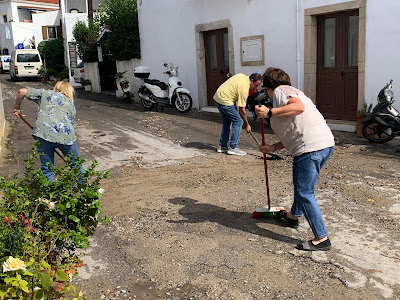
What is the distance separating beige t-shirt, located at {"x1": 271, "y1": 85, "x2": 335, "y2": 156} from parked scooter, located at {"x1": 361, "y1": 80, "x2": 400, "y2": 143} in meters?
4.71

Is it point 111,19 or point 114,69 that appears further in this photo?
point 114,69

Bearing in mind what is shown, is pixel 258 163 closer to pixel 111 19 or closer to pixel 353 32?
pixel 353 32

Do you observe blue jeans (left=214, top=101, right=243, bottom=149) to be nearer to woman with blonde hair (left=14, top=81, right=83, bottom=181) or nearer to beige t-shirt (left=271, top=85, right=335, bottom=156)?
woman with blonde hair (left=14, top=81, right=83, bottom=181)

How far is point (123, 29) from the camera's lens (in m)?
17.2

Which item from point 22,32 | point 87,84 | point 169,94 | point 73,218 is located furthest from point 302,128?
point 22,32

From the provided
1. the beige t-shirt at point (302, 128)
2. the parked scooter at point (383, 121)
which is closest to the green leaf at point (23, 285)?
the beige t-shirt at point (302, 128)

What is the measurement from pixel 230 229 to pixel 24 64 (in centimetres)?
2550

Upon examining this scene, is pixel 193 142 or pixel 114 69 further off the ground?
pixel 114 69

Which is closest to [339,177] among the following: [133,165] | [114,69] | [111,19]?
[133,165]

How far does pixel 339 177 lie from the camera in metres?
6.60

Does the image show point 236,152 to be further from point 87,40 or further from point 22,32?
point 22,32

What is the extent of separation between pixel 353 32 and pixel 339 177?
4871mm

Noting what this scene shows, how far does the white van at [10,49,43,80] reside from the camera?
27.0 m

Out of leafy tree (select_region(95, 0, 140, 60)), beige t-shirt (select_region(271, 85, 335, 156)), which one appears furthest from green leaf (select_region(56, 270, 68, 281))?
leafy tree (select_region(95, 0, 140, 60))
